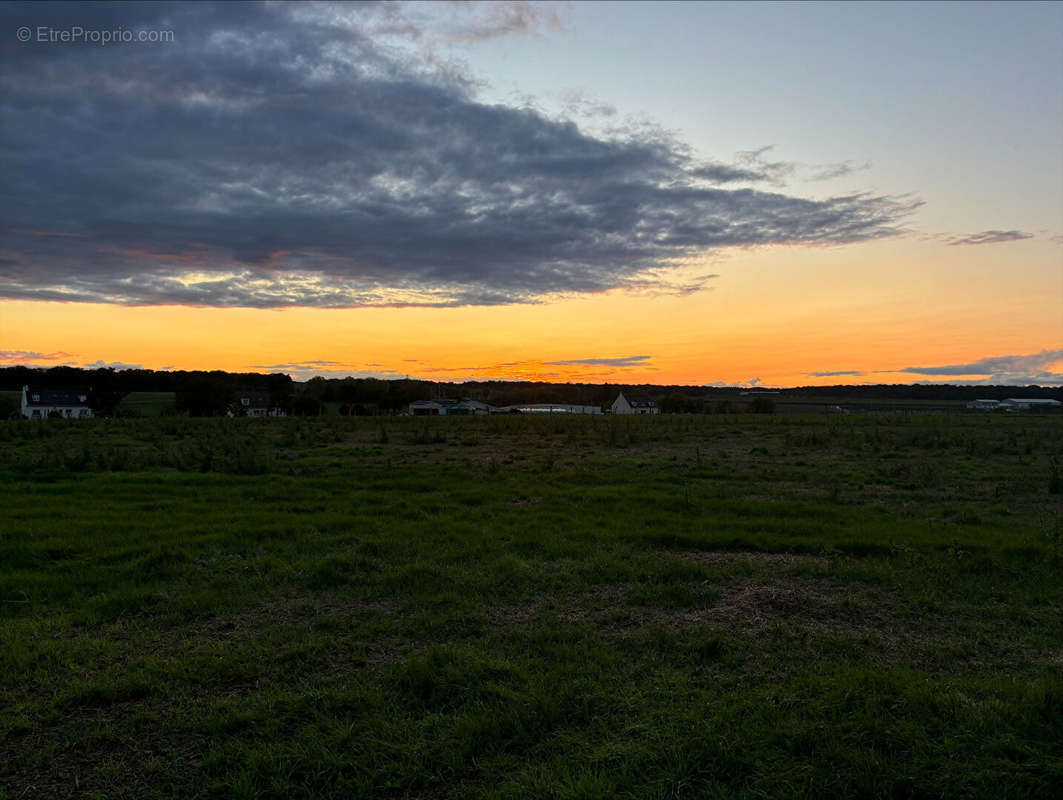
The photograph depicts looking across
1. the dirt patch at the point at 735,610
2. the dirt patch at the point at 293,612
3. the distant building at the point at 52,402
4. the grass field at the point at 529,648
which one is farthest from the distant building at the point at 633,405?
the dirt patch at the point at 293,612

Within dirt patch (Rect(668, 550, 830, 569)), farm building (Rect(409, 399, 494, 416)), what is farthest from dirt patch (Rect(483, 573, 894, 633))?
farm building (Rect(409, 399, 494, 416))

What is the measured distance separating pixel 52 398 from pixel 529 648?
10129 centimetres

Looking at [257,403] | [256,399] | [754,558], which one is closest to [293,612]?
[754,558]

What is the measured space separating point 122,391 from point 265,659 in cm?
9691

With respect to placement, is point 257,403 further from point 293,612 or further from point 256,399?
point 293,612

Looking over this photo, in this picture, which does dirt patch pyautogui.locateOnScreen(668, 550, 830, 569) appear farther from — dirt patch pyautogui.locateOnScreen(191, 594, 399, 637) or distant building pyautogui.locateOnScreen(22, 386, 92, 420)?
distant building pyautogui.locateOnScreen(22, 386, 92, 420)

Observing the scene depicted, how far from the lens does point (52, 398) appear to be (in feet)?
278

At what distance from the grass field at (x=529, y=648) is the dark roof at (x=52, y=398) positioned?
88.3 m

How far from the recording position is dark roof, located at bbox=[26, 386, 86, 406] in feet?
276

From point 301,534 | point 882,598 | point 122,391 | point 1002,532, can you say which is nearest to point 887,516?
point 1002,532

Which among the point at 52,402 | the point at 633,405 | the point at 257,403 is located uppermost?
the point at 52,402

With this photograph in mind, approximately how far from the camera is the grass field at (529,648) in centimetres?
412

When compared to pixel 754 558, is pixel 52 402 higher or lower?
higher

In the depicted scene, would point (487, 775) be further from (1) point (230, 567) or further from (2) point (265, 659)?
(1) point (230, 567)
